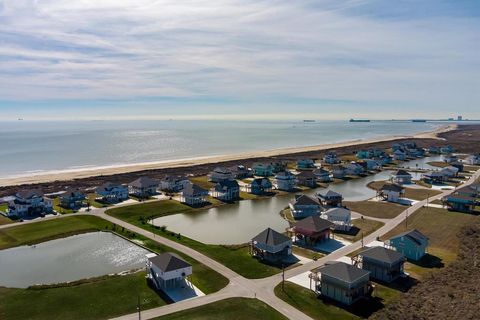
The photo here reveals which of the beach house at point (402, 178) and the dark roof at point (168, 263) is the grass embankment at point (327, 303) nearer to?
the dark roof at point (168, 263)

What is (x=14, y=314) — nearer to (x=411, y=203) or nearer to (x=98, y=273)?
(x=98, y=273)

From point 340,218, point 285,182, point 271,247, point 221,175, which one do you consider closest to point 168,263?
point 271,247

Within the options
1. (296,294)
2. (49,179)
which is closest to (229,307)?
(296,294)

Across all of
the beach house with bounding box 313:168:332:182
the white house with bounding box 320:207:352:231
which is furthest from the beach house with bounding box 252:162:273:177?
the white house with bounding box 320:207:352:231

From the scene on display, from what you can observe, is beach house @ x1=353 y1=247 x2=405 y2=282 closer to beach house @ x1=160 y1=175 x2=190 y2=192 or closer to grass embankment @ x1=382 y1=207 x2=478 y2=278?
grass embankment @ x1=382 y1=207 x2=478 y2=278

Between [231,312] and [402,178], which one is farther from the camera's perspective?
[402,178]

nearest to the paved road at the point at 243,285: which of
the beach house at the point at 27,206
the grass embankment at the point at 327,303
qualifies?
the grass embankment at the point at 327,303

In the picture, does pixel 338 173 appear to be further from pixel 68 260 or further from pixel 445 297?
pixel 68 260
